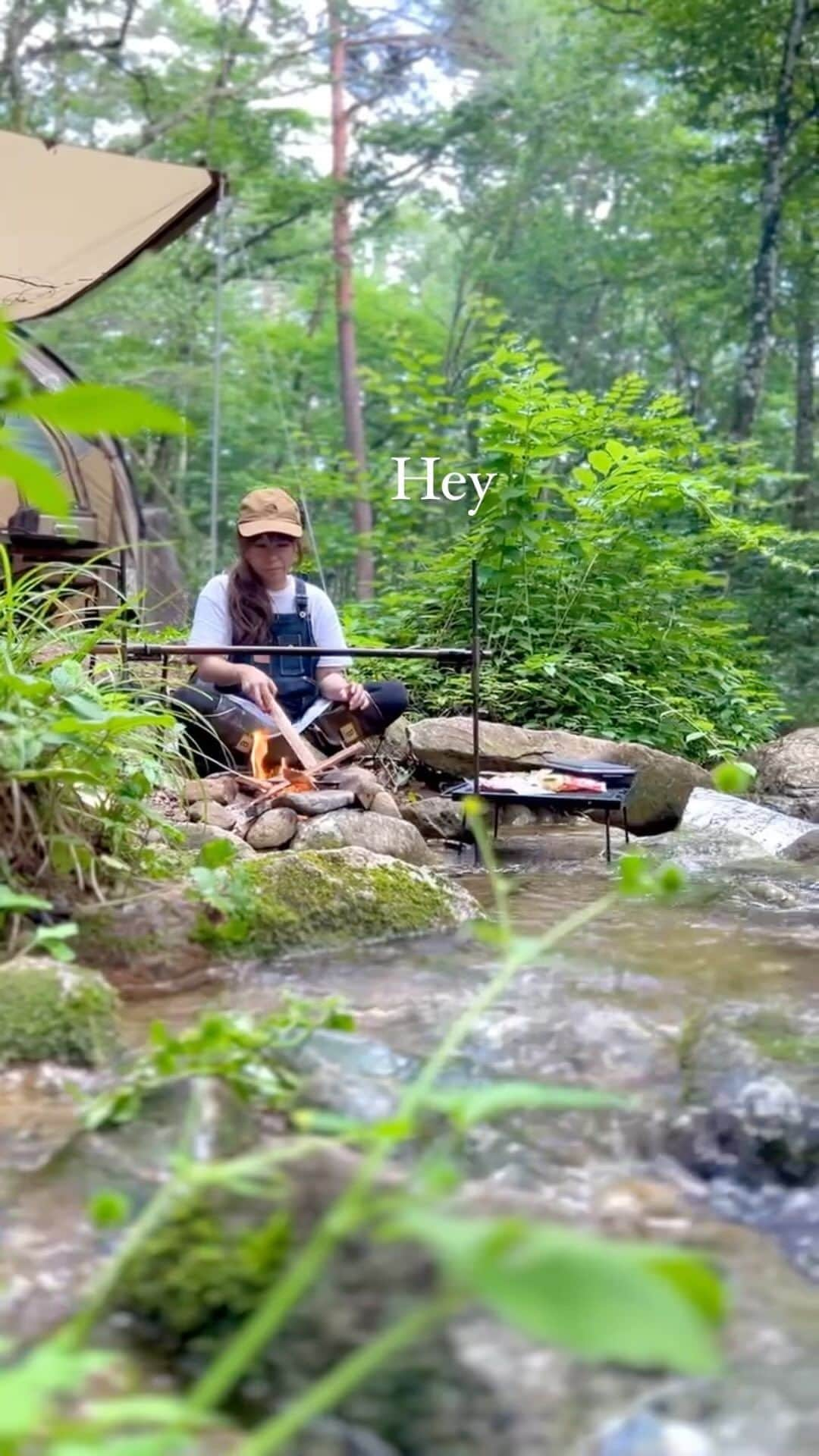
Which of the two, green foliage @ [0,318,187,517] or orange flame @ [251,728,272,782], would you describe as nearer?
green foliage @ [0,318,187,517]

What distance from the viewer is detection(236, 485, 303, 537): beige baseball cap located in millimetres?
4777

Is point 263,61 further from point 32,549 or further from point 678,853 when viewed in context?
point 678,853

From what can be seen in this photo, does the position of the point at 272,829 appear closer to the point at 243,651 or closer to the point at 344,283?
the point at 243,651

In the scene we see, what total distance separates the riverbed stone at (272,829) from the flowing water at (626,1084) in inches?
36.1

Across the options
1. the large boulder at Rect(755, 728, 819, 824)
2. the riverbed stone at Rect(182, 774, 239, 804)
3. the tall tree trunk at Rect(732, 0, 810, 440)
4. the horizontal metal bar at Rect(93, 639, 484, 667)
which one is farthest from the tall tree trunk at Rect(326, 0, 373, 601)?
the horizontal metal bar at Rect(93, 639, 484, 667)

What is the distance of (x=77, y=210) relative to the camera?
7.01m

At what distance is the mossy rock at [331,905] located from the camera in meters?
2.69

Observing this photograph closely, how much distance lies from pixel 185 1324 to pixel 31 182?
695 cm

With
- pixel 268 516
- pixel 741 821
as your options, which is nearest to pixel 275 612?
pixel 268 516

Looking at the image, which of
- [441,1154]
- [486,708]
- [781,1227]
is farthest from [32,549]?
[441,1154]

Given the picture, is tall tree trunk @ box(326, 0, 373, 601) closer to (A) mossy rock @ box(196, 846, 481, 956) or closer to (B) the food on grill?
(B) the food on grill

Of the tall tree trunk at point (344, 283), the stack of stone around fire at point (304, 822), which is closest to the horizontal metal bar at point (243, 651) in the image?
the stack of stone around fire at point (304, 822)

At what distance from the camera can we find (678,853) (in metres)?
4.30

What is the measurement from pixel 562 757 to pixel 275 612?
1.39m
